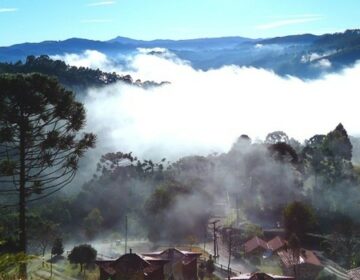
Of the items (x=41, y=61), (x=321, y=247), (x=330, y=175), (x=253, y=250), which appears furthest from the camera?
(x=41, y=61)

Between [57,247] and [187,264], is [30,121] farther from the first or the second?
[57,247]

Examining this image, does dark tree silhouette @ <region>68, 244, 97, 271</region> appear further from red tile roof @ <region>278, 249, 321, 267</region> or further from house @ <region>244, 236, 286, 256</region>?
house @ <region>244, 236, 286, 256</region>

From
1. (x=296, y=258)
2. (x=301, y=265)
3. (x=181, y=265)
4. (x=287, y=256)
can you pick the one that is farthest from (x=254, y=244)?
(x=181, y=265)

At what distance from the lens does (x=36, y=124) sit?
24906mm

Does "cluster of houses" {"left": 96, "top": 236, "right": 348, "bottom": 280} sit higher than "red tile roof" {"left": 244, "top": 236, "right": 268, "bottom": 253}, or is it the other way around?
"cluster of houses" {"left": 96, "top": 236, "right": 348, "bottom": 280}

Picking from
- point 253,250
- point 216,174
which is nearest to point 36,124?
point 253,250

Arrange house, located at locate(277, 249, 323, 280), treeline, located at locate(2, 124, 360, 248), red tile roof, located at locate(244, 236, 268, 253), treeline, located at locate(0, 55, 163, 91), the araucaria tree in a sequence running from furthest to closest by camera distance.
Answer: treeline, located at locate(0, 55, 163, 91), treeline, located at locate(2, 124, 360, 248), red tile roof, located at locate(244, 236, 268, 253), house, located at locate(277, 249, 323, 280), the araucaria tree

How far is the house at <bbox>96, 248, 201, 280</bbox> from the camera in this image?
37281 millimetres

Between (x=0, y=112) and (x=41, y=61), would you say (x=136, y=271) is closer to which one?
(x=0, y=112)

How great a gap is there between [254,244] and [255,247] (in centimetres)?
63

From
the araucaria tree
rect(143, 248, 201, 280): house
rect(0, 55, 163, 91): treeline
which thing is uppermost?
A: the araucaria tree

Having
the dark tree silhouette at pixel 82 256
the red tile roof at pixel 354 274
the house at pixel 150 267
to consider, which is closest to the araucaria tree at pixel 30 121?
the house at pixel 150 267

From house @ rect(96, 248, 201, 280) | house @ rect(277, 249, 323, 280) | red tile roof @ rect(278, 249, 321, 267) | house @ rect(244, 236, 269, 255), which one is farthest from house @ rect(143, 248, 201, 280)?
house @ rect(244, 236, 269, 255)

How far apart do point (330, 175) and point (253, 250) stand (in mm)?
23877
